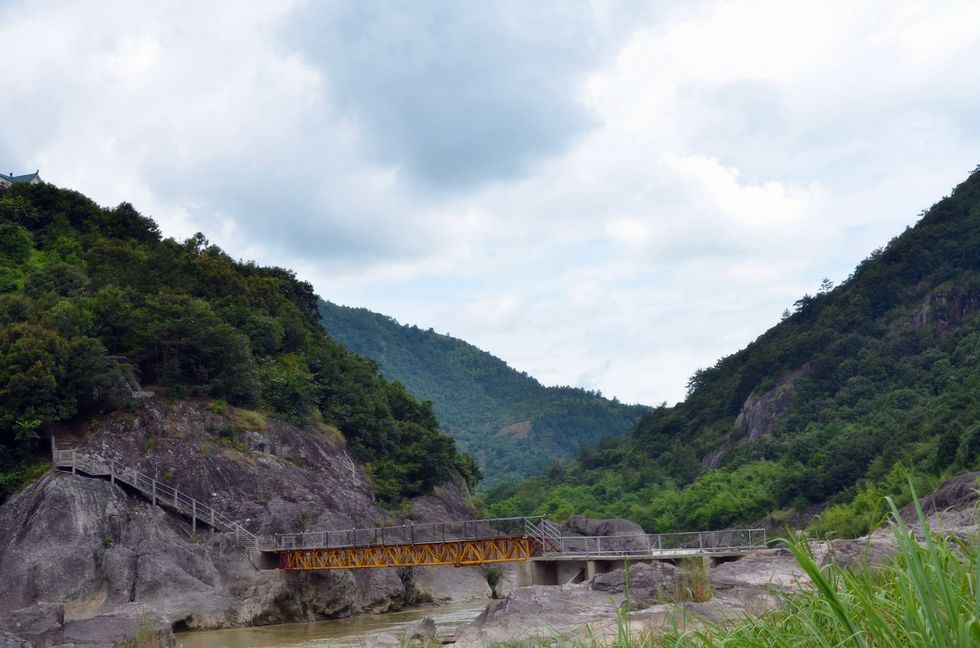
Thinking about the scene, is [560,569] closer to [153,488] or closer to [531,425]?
[153,488]

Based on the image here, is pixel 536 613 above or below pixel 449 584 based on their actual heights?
above

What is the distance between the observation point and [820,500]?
5903cm

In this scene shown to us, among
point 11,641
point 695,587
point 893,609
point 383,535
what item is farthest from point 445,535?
point 893,609

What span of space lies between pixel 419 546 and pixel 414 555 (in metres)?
0.61

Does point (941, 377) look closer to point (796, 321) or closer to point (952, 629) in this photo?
point (796, 321)

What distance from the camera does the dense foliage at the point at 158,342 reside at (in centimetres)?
4284

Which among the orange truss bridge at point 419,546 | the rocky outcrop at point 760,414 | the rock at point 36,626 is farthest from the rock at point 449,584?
the rocky outcrop at point 760,414

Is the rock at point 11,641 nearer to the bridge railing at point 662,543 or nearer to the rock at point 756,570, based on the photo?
the rock at point 756,570

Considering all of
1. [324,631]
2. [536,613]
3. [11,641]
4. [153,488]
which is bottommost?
[324,631]

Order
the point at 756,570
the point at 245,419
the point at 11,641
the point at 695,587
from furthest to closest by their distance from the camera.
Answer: the point at 245,419
the point at 756,570
the point at 11,641
the point at 695,587

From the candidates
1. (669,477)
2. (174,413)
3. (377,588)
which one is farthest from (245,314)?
(669,477)

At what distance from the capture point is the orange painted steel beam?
3494 centimetres

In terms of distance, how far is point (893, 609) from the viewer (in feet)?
15.4

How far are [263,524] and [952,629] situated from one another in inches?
1634
